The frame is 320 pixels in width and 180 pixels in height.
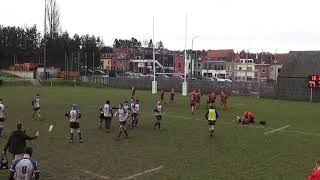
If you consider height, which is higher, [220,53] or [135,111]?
[220,53]

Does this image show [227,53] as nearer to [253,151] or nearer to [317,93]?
[317,93]

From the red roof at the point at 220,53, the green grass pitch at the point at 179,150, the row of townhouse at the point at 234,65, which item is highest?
the red roof at the point at 220,53

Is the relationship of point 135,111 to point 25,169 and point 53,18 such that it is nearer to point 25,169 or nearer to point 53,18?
point 25,169

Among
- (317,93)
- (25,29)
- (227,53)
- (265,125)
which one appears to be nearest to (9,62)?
(25,29)

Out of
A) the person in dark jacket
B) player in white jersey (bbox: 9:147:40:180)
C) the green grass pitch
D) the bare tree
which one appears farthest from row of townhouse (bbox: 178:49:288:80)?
player in white jersey (bbox: 9:147:40:180)

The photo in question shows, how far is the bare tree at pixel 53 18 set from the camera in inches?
4026

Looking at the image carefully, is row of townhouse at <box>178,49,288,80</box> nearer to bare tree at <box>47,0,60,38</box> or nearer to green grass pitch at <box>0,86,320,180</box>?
bare tree at <box>47,0,60,38</box>

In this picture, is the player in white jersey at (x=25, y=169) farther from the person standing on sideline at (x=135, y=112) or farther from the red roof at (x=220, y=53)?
the red roof at (x=220, y=53)

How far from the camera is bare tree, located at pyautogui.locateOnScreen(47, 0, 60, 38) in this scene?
102 metres

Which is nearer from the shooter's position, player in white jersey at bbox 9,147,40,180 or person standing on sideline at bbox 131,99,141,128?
player in white jersey at bbox 9,147,40,180

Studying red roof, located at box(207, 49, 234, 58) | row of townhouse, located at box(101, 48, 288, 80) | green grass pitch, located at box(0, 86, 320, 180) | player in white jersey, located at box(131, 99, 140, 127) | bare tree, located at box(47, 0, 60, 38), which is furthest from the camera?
red roof, located at box(207, 49, 234, 58)

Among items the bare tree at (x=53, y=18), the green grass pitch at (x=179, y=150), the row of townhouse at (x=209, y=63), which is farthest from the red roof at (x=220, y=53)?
the green grass pitch at (x=179, y=150)

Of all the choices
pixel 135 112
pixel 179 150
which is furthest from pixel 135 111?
pixel 179 150

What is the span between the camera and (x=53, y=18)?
104 m
